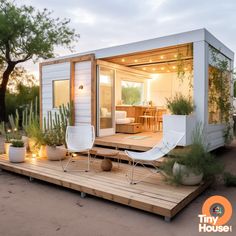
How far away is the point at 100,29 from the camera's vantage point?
10.5 metres

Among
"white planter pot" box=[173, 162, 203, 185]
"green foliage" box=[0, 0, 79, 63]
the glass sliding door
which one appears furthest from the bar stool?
"green foliage" box=[0, 0, 79, 63]

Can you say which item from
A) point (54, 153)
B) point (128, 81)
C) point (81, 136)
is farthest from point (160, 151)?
point (128, 81)

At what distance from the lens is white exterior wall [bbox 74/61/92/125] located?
6.69 metres

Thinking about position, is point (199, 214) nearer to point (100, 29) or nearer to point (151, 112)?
point (151, 112)

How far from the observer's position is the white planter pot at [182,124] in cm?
467

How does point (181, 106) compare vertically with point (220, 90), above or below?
below

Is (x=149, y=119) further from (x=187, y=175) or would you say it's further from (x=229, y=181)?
(x=187, y=175)

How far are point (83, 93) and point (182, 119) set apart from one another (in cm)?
325

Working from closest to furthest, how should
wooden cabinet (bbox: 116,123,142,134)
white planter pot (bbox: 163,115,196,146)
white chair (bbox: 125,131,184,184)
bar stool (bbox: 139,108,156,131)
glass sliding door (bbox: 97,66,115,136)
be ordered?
white chair (bbox: 125,131,184,184) < white planter pot (bbox: 163,115,196,146) < glass sliding door (bbox: 97,66,115,136) < wooden cabinet (bbox: 116,123,142,134) < bar stool (bbox: 139,108,156,131)

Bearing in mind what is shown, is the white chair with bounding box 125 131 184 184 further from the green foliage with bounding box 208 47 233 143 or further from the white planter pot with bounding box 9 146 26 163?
the white planter pot with bounding box 9 146 26 163

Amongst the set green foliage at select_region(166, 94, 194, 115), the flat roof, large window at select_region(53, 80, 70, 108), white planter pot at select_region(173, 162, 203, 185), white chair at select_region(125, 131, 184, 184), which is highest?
the flat roof

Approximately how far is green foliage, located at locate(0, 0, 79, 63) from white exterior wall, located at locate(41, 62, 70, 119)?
479cm

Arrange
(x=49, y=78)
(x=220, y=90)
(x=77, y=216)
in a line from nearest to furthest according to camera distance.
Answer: (x=77, y=216) < (x=220, y=90) < (x=49, y=78)

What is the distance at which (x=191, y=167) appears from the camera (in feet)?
11.8
